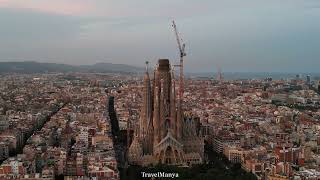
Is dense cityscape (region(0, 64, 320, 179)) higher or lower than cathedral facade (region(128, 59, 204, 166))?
lower

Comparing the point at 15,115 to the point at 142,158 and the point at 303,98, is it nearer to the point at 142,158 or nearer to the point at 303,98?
the point at 142,158

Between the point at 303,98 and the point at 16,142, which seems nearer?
the point at 16,142

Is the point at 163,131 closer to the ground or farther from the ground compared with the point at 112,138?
farther from the ground

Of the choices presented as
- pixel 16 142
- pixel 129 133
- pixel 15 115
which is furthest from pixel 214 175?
pixel 15 115

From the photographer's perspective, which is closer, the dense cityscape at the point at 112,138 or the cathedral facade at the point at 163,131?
the dense cityscape at the point at 112,138

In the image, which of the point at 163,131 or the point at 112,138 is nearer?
the point at 163,131

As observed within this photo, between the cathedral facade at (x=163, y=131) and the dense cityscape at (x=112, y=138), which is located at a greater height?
the cathedral facade at (x=163, y=131)

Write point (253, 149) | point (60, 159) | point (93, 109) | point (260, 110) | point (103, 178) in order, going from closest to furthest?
point (103, 178) → point (60, 159) → point (253, 149) → point (93, 109) → point (260, 110)

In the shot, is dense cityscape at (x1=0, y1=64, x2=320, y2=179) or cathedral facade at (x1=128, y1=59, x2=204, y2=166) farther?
cathedral facade at (x1=128, y1=59, x2=204, y2=166)
